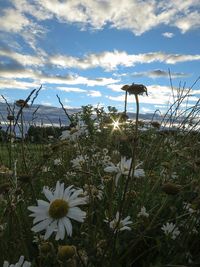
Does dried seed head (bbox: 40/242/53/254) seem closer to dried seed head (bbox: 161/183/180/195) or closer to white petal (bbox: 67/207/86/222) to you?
white petal (bbox: 67/207/86/222)

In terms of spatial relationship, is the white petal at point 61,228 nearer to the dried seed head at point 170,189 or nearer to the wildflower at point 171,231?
the dried seed head at point 170,189

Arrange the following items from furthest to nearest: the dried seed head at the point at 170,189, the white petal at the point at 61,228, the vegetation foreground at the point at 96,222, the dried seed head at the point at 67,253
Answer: the dried seed head at the point at 170,189, the vegetation foreground at the point at 96,222, the white petal at the point at 61,228, the dried seed head at the point at 67,253

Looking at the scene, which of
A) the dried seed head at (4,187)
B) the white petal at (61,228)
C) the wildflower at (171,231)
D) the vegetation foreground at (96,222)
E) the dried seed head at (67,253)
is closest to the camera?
the dried seed head at (67,253)

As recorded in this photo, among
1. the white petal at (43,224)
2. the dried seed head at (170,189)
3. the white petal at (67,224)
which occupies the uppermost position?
the dried seed head at (170,189)

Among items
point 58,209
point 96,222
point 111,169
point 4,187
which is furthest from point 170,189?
point 96,222

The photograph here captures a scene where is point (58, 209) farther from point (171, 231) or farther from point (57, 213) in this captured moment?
point (171, 231)

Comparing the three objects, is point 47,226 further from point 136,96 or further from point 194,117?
point 194,117

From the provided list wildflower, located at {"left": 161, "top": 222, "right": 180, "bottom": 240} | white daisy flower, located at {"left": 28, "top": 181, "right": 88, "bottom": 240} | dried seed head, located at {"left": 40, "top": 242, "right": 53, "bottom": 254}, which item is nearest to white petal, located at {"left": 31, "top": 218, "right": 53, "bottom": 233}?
white daisy flower, located at {"left": 28, "top": 181, "right": 88, "bottom": 240}

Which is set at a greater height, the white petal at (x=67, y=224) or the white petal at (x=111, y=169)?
the white petal at (x=111, y=169)

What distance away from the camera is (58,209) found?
63.9 inches

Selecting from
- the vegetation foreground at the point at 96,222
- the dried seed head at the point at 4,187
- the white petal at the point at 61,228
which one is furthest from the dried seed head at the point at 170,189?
the dried seed head at the point at 4,187

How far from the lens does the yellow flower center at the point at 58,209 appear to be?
1620mm

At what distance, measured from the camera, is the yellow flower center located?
1620 mm

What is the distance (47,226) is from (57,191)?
163 millimetres
